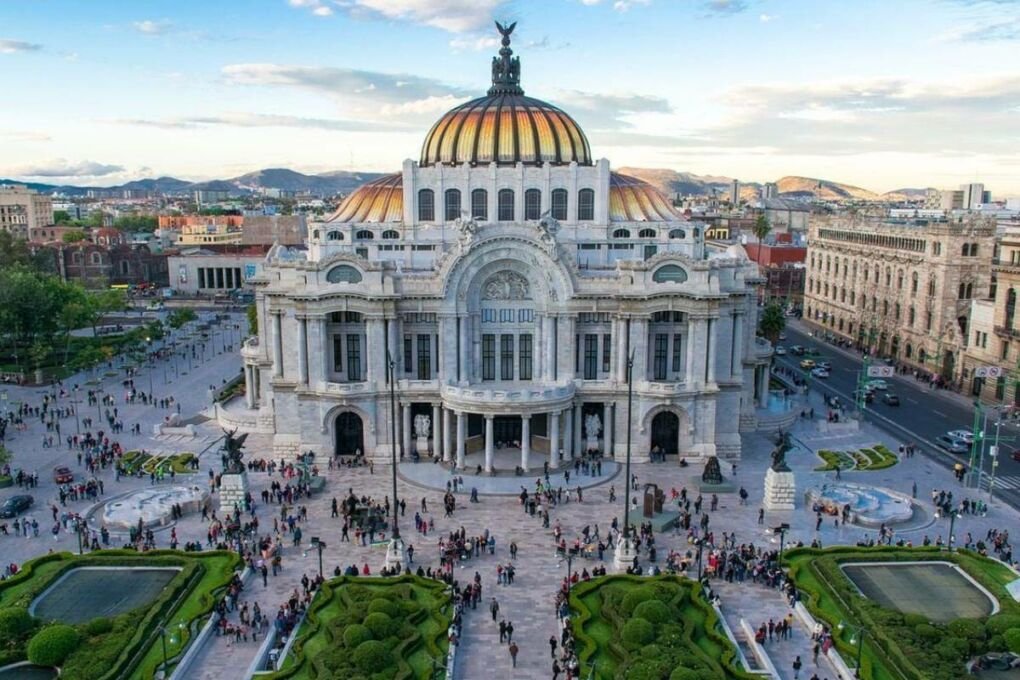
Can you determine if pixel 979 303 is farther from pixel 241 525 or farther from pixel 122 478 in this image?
pixel 122 478

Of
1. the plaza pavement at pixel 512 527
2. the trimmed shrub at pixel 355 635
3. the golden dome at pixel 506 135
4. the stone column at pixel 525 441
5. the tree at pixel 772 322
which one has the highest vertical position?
the golden dome at pixel 506 135

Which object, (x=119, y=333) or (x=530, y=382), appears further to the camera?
(x=119, y=333)

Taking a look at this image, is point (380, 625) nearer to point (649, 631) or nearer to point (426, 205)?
point (649, 631)

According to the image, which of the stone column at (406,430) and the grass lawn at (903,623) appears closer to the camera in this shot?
the grass lawn at (903,623)

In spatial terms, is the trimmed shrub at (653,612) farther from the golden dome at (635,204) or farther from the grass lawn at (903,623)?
the golden dome at (635,204)

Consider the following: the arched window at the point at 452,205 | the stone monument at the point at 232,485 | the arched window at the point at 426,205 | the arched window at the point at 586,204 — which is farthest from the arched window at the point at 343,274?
the arched window at the point at 586,204

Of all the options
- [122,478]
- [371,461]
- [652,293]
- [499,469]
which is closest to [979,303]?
[652,293]

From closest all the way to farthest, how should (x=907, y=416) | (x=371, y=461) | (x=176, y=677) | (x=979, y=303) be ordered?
(x=176, y=677) → (x=371, y=461) → (x=907, y=416) → (x=979, y=303)

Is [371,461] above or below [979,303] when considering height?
below
